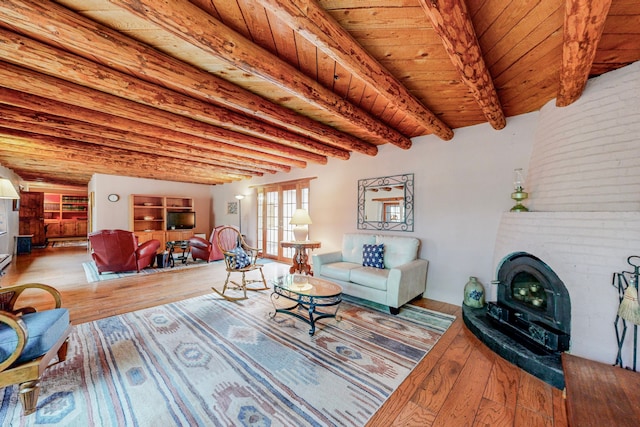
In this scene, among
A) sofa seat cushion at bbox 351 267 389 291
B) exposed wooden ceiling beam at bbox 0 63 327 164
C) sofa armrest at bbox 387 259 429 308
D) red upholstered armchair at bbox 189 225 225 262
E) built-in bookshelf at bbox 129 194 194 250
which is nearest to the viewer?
exposed wooden ceiling beam at bbox 0 63 327 164

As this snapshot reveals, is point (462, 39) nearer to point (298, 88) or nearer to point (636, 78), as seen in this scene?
point (298, 88)

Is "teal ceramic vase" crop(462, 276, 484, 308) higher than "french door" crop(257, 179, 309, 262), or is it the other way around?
"french door" crop(257, 179, 309, 262)

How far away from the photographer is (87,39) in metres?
1.53

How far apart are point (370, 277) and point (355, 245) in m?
0.92

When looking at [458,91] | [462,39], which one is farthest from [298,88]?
[458,91]

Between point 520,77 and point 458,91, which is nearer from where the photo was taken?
point 520,77

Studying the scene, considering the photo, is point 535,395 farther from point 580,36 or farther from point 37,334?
point 37,334

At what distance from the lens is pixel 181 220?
7.71 m

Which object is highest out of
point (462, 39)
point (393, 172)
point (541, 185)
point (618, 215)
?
point (462, 39)

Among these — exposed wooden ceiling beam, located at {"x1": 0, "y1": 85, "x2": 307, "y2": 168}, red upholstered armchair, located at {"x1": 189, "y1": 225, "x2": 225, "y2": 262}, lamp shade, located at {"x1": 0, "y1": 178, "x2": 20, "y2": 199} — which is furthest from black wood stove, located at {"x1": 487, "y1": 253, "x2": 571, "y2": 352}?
red upholstered armchair, located at {"x1": 189, "y1": 225, "x2": 225, "y2": 262}

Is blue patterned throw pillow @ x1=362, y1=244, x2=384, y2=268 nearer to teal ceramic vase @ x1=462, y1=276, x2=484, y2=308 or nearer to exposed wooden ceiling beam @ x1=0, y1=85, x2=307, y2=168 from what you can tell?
teal ceramic vase @ x1=462, y1=276, x2=484, y2=308

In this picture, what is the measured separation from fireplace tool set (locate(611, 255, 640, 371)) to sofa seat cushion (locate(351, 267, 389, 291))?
185 cm

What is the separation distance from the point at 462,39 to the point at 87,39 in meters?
2.29

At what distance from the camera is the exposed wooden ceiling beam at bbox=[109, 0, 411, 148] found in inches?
50.8
